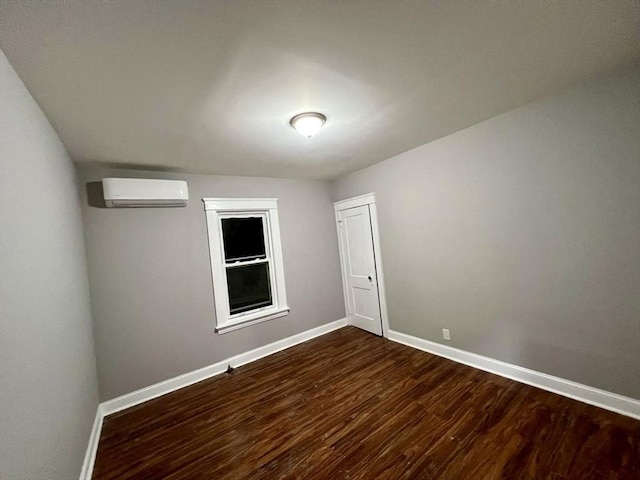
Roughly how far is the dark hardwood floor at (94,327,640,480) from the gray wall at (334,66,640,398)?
41 cm

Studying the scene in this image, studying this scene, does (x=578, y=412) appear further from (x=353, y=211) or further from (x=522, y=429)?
(x=353, y=211)

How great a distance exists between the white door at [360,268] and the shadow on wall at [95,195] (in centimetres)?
304

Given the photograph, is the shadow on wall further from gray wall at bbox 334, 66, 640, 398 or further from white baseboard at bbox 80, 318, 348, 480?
gray wall at bbox 334, 66, 640, 398

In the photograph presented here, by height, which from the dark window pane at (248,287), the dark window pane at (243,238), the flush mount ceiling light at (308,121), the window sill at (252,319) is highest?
the flush mount ceiling light at (308,121)

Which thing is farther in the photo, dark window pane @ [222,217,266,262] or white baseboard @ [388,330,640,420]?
dark window pane @ [222,217,266,262]

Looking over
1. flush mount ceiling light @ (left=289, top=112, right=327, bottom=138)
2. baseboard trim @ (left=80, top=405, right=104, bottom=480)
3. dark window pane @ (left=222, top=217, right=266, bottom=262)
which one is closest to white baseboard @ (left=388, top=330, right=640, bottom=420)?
dark window pane @ (left=222, top=217, right=266, bottom=262)

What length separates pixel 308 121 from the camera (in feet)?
6.24

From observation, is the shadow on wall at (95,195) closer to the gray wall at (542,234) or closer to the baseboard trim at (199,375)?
the baseboard trim at (199,375)

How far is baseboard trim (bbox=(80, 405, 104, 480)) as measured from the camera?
1.67 meters

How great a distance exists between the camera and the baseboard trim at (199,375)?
250cm

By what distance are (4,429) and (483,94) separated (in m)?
3.10

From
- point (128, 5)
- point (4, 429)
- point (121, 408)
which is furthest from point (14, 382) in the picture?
point (121, 408)

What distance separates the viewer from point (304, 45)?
1237 millimetres

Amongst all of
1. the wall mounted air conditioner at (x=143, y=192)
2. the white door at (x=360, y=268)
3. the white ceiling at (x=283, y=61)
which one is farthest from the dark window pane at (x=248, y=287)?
the white ceiling at (x=283, y=61)
